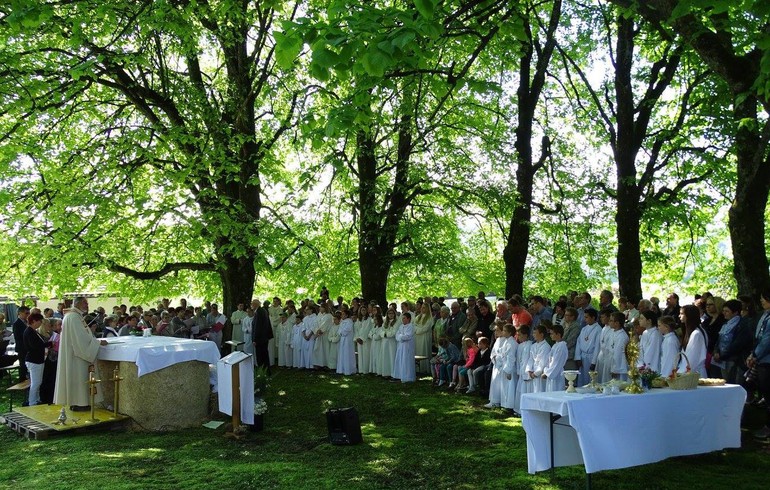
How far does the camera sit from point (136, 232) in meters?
20.0

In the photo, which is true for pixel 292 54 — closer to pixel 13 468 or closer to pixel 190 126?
pixel 13 468

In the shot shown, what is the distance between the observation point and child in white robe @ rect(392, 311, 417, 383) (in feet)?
56.2

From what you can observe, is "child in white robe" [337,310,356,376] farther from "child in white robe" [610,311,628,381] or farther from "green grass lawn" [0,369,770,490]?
"child in white robe" [610,311,628,381]

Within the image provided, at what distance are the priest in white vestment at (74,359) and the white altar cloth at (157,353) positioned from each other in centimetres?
35

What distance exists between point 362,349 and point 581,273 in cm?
1201

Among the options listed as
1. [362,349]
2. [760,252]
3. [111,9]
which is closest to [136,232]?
[362,349]

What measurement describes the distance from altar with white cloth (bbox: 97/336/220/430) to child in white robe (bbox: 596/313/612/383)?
255 inches

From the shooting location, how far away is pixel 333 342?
788 inches

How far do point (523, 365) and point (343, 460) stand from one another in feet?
14.1

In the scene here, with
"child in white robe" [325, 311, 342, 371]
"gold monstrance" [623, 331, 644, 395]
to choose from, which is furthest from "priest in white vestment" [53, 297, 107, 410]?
"gold monstrance" [623, 331, 644, 395]

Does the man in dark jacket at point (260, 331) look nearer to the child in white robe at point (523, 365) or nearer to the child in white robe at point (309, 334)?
the child in white robe at point (309, 334)

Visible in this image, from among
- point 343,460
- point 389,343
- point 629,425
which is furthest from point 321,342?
point 629,425

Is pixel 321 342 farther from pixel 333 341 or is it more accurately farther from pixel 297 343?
pixel 297 343

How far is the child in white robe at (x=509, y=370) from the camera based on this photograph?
1267 centimetres
